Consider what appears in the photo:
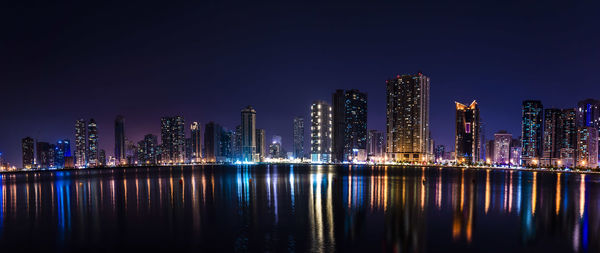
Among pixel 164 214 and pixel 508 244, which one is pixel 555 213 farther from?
pixel 164 214

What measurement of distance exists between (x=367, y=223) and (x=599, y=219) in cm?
2351

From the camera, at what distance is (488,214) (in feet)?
128

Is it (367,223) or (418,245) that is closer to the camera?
(418,245)

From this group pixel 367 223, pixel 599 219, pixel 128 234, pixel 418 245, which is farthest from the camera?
pixel 599 219

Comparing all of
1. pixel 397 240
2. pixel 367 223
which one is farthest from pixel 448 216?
pixel 397 240

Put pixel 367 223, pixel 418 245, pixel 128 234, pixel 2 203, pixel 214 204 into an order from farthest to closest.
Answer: pixel 2 203
pixel 214 204
pixel 367 223
pixel 128 234
pixel 418 245

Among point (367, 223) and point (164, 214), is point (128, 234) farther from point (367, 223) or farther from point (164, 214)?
point (367, 223)

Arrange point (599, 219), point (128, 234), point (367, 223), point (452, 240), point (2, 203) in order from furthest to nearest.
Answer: point (2, 203), point (599, 219), point (367, 223), point (128, 234), point (452, 240)

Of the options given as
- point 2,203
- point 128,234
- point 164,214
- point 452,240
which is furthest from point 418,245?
point 2,203

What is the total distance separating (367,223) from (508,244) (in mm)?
11178

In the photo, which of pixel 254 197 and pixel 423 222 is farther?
pixel 254 197

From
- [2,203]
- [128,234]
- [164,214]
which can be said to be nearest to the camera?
[128,234]

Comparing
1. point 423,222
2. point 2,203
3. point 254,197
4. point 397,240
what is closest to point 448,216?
point 423,222

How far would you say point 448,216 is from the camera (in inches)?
1460
